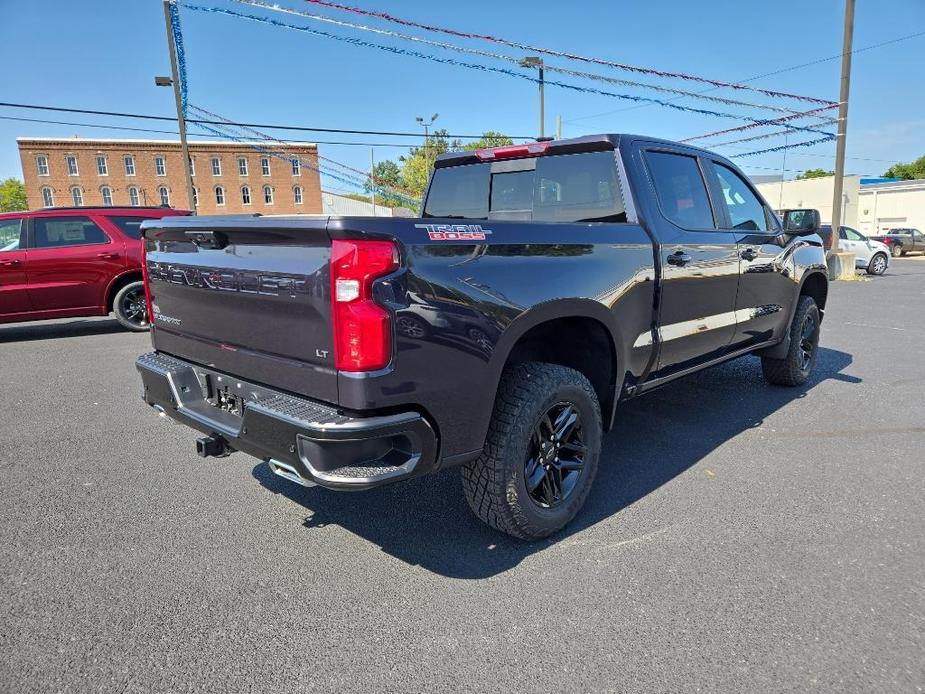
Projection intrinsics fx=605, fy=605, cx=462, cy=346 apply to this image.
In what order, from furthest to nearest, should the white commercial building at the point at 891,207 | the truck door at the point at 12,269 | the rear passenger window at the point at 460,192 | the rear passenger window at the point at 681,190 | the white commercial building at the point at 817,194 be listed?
1. the white commercial building at the point at 891,207
2. the white commercial building at the point at 817,194
3. the truck door at the point at 12,269
4. the rear passenger window at the point at 460,192
5. the rear passenger window at the point at 681,190

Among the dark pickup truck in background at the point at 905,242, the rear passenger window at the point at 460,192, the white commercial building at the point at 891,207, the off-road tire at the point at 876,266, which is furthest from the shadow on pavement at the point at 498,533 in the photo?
the white commercial building at the point at 891,207

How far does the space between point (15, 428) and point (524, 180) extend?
429cm

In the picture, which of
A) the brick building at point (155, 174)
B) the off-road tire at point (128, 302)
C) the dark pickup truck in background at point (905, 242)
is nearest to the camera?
the off-road tire at point (128, 302)

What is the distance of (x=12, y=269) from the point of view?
26.0 ft

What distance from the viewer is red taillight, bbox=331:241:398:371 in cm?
210

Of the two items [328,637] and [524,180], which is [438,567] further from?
[524,180]

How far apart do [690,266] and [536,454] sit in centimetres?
165

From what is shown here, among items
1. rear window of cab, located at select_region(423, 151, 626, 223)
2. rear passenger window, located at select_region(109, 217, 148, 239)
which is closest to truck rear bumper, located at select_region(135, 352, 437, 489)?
rear window of cab, located at select_region(423, 151, 626, 223)

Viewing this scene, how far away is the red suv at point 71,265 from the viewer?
8008 millimetres

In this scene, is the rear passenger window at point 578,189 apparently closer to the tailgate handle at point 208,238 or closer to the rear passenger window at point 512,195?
the rear passenger window at point 512,195

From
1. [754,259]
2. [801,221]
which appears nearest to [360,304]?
[754,259]

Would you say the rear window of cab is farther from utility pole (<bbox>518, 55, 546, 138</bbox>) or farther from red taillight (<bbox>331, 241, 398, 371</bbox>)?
utility pole (<bbox>518, 55, 546, 138</bbox>)

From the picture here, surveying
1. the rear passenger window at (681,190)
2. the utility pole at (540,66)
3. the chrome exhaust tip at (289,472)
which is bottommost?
the chrome exhaust tip at (289,472)

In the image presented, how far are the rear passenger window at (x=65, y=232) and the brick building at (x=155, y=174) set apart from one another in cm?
4786
